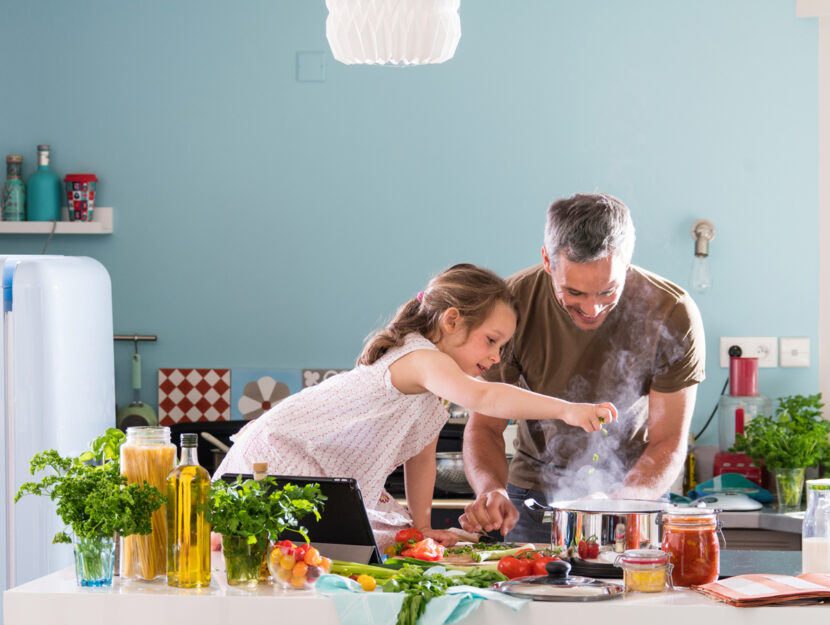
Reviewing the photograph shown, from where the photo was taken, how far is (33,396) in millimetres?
2393

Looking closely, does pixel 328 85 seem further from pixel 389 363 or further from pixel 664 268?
pixel 389 363

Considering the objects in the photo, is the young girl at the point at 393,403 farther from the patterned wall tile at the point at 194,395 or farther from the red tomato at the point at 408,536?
the patterned wall tile at the point at 194,395

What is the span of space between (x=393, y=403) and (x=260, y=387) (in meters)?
1.78

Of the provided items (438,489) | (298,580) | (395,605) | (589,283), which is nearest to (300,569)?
(298,580)

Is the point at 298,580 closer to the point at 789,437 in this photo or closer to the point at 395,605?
the point at 395,605

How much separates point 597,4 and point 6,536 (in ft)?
8.82

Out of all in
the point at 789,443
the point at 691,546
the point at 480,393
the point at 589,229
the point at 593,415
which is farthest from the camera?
the point at 789,443

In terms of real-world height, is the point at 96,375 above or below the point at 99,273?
below

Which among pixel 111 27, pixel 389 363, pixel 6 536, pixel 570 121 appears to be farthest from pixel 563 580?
pixel 111 27

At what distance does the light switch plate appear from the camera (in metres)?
3.71

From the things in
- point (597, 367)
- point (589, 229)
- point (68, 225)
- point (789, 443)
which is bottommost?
point (789, 443)

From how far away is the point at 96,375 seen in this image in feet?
8.46

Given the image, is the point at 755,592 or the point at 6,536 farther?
the point at 6,536

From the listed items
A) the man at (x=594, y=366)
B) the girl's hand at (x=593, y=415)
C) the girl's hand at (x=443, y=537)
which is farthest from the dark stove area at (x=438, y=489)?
the girl's hand at (x=593, y=415)
